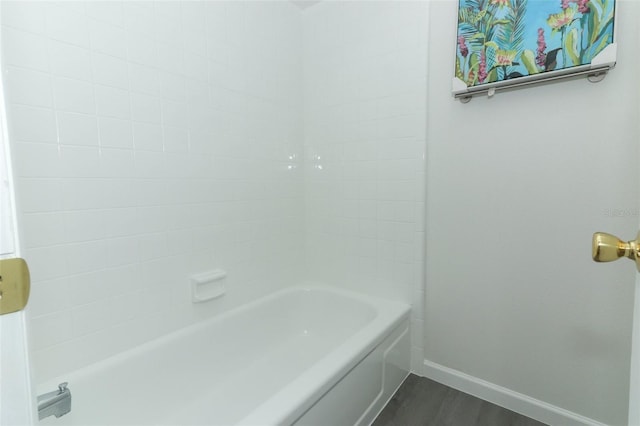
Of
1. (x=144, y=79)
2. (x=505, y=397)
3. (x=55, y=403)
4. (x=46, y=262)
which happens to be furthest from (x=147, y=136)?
(x=505, y=397)

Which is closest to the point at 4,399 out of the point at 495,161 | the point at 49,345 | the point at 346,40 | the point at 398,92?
the point at 49,345

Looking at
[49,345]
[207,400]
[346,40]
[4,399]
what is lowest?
[207,400]

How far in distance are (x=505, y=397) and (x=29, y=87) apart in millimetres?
2459

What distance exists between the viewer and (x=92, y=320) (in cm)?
123

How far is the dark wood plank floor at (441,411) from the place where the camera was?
149 cm

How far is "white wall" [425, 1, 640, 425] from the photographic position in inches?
50.6

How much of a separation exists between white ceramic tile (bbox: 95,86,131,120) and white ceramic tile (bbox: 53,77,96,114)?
23 mm

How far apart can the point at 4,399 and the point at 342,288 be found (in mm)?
1881

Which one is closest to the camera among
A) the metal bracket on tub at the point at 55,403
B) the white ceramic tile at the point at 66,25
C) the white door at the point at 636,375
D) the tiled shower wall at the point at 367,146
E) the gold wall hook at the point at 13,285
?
the gold wall hook at the point at 13,285

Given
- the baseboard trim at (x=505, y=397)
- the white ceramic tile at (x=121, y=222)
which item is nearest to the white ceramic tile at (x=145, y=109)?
the white ceramic tile at (x=121, y=222)

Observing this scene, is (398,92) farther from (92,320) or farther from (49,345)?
(49,345)

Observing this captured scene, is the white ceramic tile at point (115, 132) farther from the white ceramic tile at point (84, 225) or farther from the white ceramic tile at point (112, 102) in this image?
the white ceramic tile at point (84, 225)

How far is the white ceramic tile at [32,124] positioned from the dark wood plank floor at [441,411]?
1858 millimetres

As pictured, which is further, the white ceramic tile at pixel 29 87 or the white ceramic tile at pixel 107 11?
the white ceramic tile at pixel 107 11
